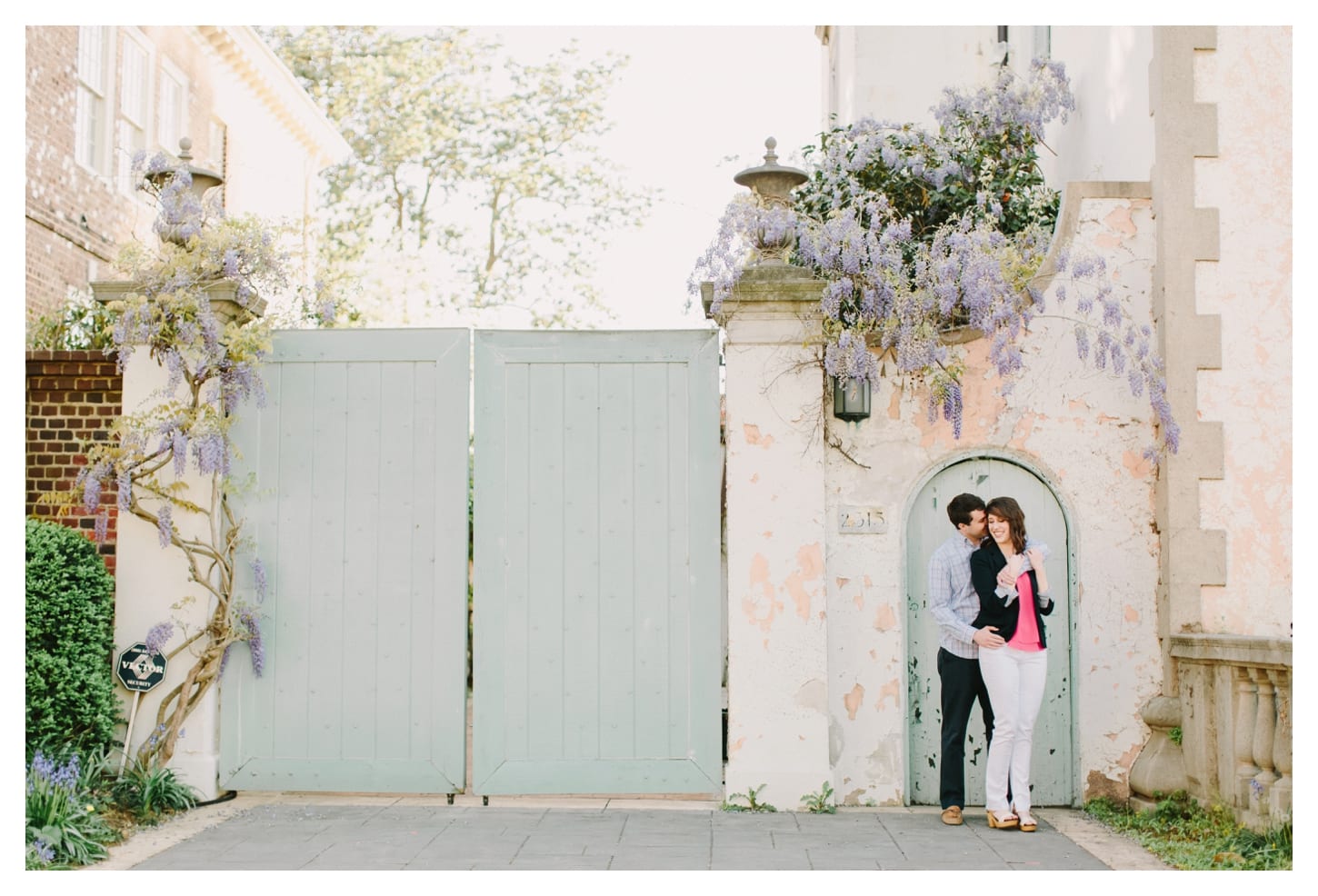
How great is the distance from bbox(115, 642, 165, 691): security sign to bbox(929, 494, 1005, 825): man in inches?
162

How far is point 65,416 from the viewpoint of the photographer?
261 inches

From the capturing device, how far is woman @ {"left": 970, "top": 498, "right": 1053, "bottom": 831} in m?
5.81

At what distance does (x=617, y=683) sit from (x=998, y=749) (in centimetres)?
202

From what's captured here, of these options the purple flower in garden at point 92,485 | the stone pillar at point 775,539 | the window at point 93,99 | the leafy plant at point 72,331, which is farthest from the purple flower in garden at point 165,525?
the window at point 93,99

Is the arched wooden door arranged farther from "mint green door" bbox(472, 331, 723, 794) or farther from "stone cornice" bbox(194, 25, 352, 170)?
"stone cornice" bbox(194, 25, 352, 170)

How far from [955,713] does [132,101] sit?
36.5 feet

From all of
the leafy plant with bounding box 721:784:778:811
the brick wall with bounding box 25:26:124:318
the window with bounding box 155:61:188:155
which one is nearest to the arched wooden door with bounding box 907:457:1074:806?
the leafy plant with bounding box 721:784:778:811

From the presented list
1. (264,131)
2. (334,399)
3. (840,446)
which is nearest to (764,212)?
(840,446)

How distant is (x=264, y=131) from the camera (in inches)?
650

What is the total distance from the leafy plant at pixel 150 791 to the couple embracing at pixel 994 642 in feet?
13.0

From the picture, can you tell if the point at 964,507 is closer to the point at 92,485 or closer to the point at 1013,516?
the point at 1013,516

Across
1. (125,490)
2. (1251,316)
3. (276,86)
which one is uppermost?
(276,86)

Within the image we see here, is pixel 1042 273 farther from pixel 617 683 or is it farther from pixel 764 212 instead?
pixel 617 683

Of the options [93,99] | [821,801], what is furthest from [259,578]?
[93,99]
